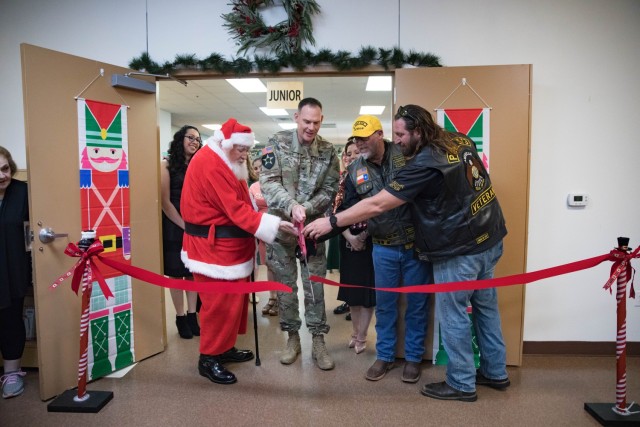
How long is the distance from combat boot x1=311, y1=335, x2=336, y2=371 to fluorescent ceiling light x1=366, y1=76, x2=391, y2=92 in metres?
5.22

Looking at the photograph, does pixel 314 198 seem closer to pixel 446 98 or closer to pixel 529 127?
pixel 446 98

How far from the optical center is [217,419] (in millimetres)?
2271

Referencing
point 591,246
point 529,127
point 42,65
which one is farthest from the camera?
point 591,246

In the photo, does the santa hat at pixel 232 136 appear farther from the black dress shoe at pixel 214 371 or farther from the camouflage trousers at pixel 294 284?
the black dress shoe at pixel 214 371

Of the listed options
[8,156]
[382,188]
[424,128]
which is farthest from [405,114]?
[8,156]

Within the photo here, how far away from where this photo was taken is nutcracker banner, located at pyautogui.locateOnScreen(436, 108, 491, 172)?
2.83 meters

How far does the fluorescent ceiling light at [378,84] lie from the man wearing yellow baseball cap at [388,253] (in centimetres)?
477

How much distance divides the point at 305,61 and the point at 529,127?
1545 mm

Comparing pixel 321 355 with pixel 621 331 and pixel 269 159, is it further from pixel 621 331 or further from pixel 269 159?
pixel 621 331

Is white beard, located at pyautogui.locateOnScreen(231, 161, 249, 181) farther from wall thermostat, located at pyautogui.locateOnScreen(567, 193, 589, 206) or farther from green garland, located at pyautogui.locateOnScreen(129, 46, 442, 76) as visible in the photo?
wall thermostat, located at pyautogui.locateOnScreen(567, 193, 589, 206)

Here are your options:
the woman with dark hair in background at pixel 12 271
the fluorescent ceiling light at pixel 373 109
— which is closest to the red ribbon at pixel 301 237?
the woman with dark hair in background at pixel 12 271

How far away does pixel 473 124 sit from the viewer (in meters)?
2.84

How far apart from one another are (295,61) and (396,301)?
1751 mm

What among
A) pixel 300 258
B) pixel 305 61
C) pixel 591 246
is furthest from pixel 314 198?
pixel 591 246
